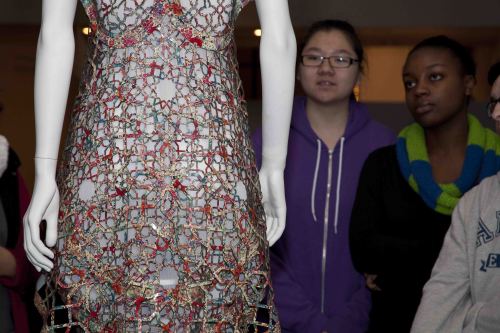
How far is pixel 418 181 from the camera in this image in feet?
9.97

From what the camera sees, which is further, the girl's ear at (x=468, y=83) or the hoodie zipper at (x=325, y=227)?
the girl's ear at (x=468, y=83)

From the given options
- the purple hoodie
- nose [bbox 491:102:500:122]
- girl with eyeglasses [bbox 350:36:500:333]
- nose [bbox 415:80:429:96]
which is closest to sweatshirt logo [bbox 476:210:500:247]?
nose [bbox 491:102:500:122]

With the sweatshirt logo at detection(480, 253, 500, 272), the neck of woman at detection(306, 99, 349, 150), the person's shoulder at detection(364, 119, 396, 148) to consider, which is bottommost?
the sweatshirt logo at detection(480, 253, 500, 272)

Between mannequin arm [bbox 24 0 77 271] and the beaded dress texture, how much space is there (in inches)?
1.3

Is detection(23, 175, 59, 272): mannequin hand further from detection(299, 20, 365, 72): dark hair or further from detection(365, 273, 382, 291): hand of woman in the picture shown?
detection(299, 20, 365, 72): dark hair

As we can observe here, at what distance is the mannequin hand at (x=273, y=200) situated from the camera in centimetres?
206

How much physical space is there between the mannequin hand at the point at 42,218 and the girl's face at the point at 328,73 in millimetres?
1460

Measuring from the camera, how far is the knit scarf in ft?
9.91

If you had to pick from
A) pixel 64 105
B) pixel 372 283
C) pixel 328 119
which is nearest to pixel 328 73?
pixel 328 119

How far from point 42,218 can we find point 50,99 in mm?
222

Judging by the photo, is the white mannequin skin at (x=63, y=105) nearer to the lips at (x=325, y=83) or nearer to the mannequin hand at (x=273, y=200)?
the mannequin hand at (x=273, y=200)

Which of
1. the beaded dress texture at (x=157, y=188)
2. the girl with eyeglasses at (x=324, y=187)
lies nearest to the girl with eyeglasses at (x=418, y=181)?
the girl with eyeglasses at (x=324, y=187)

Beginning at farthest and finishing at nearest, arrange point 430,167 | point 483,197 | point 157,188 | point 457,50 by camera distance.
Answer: point 457,50, point 430,167, point 483,197, point 157,188

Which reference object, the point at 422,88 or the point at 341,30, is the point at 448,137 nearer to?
the point at 422,88
